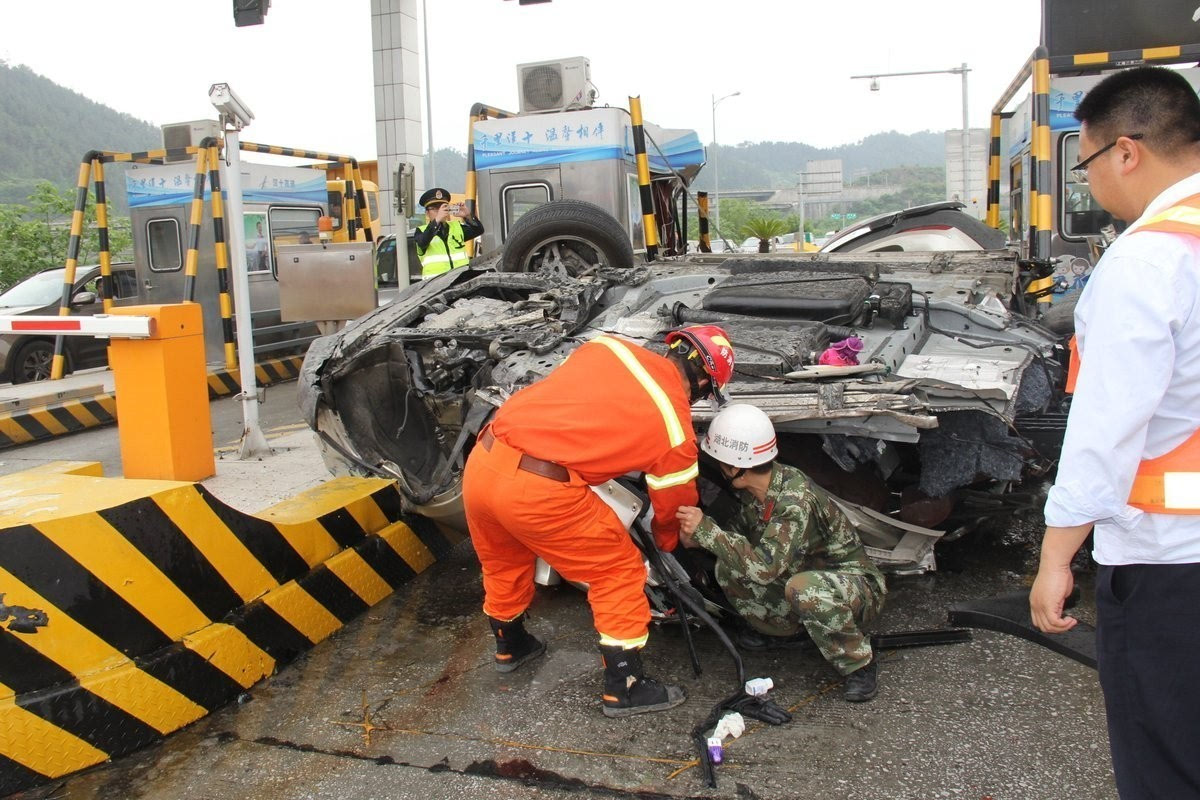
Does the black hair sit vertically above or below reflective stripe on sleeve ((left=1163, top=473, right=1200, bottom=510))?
above

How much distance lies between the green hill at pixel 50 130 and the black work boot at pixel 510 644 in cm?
6073

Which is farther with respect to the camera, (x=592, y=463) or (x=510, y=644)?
(x=510, y=644)

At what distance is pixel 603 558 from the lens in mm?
3211

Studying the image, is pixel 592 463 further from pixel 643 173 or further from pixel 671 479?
pixel 643 173

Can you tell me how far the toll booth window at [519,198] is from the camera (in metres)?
9.28

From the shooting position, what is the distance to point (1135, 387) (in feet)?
5.31

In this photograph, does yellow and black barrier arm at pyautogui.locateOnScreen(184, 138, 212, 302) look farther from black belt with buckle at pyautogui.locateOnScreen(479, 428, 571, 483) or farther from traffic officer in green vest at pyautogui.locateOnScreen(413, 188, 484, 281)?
black belt with buckle at pyautogui.locateOnScreen(479, 428, 571, 483)

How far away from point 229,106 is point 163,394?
1.85m

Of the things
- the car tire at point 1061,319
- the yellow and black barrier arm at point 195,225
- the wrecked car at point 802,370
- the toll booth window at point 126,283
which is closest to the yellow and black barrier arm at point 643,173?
the wrecked car at point 802,370

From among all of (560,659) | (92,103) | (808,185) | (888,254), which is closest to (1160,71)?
(560,659)

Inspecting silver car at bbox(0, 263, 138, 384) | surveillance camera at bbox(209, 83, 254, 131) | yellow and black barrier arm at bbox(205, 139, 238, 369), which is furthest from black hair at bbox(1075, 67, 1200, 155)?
silver car at bbox(0, 263, 138, 384)

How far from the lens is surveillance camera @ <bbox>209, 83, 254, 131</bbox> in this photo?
568 centimetres

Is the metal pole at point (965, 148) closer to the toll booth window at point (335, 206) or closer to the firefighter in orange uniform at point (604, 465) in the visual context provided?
the toll booth window at point (335, 206)

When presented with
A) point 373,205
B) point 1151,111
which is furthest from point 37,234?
point 1151,111
